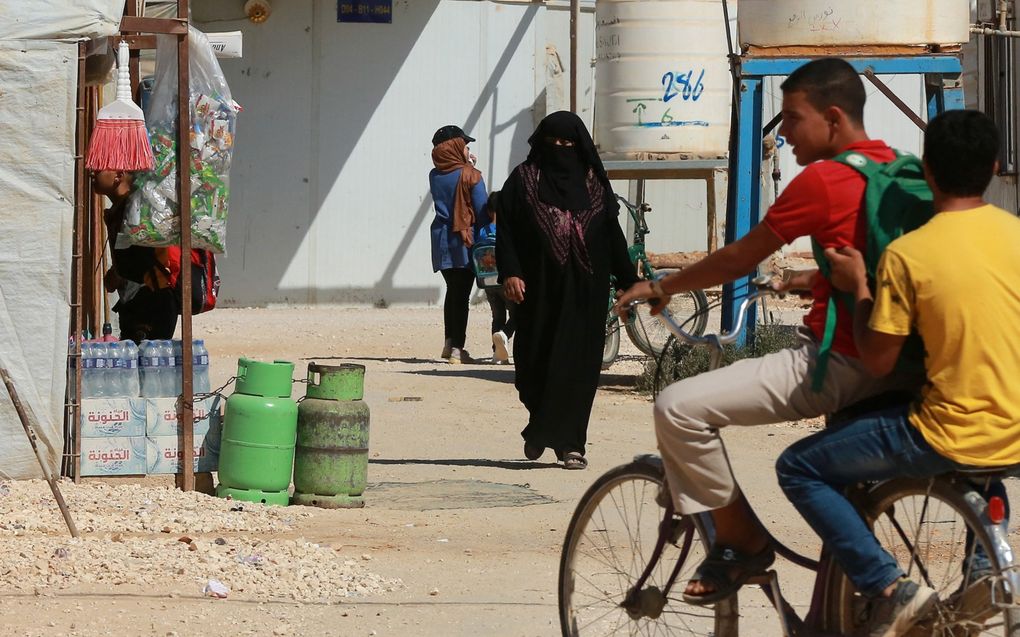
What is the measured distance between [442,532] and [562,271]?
1.87 metres

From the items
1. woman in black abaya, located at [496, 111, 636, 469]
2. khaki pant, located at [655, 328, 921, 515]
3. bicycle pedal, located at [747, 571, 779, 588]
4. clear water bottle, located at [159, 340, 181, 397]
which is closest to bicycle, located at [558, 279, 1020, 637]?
bicycle pedal, located at [747, 571, 779, 588]

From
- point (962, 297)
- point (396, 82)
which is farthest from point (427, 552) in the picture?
point (396, 82)

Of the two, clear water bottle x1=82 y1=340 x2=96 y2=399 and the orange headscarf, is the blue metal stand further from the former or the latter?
clear water bottle x1=82 y1=340 x2=96 y2=399

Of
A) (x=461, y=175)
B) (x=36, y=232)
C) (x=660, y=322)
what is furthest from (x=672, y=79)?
(x=36, y=232)

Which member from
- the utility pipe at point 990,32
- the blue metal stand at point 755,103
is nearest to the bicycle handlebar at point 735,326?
the blue metal stand at point 755,103

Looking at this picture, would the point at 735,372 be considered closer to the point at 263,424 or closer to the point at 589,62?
the point at 263,424

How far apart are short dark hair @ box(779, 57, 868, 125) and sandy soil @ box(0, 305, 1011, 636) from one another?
6.29 ft

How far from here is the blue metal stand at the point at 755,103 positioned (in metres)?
9.68

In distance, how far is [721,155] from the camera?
1251 centimetres

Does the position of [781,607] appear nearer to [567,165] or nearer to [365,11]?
[567,165]

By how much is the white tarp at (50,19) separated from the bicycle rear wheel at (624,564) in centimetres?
343

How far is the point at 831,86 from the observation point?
3.60m

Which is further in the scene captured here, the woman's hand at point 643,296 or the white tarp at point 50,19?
the white tarp at point 50,19

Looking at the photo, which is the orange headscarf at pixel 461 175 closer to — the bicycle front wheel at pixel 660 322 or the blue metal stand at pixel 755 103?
the bicycle front wheel at pixel 660 322
